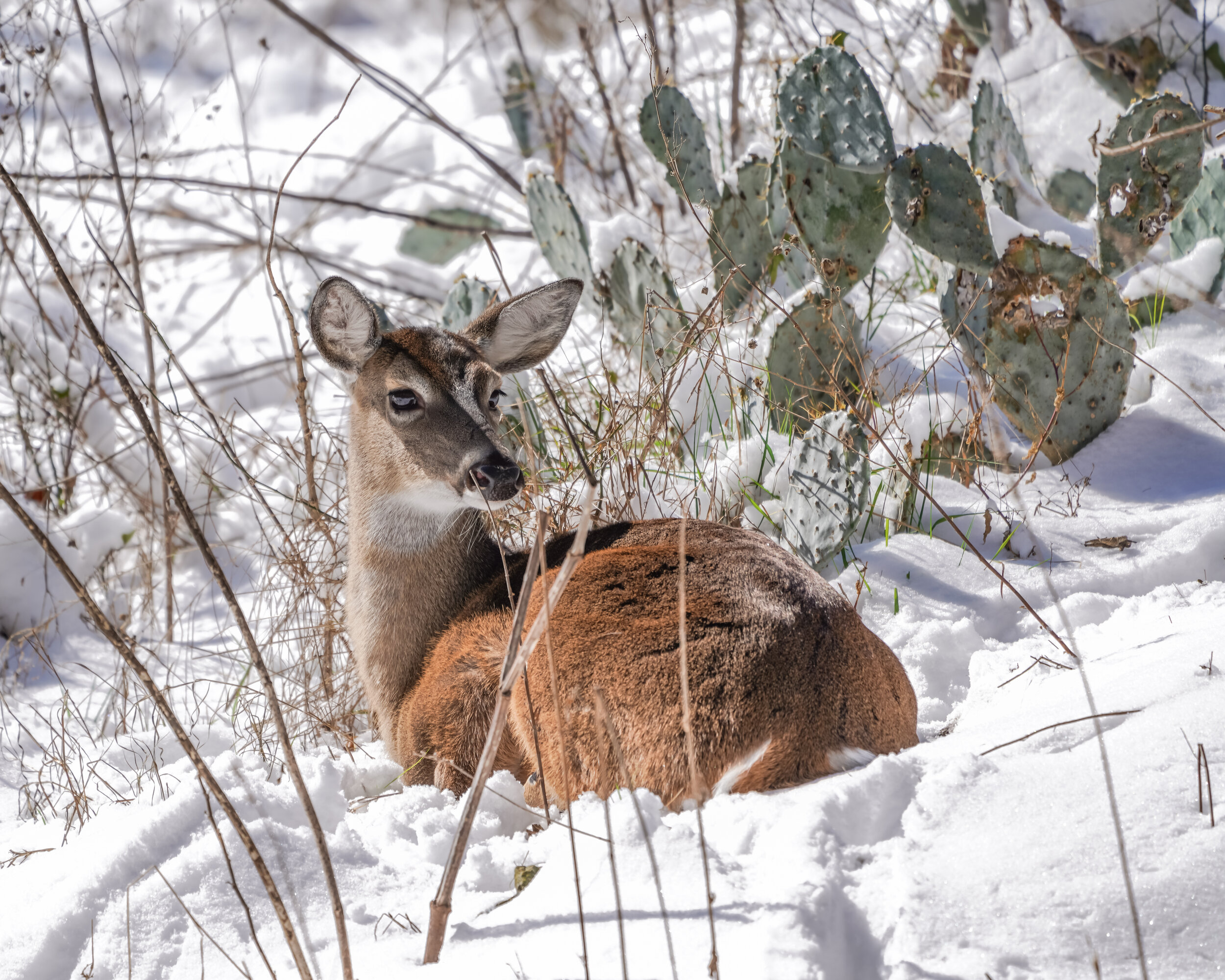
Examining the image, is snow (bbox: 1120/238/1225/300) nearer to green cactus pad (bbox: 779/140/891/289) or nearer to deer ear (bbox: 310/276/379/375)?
green cactus pad (bbox: 779/140/891/289)

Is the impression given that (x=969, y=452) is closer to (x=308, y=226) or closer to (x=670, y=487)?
(x=670, y=487)

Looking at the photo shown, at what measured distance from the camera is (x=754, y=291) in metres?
5.27

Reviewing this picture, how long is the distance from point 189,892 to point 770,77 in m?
5.97

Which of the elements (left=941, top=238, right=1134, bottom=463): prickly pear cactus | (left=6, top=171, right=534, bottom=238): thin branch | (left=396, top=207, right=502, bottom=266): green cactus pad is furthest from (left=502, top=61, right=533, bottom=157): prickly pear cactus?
(left=941, top=238, right=1134, bottom=463): prickly pear cactus

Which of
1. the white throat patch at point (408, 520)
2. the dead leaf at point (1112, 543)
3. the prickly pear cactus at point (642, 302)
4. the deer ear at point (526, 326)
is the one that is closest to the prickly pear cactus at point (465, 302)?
the prickly pear cactus at point (642, 302)

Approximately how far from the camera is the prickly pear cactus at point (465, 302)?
4949 mm

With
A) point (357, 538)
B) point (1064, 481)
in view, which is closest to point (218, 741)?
point (357, 538)

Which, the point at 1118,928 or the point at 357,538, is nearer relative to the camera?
the point at 1118,928

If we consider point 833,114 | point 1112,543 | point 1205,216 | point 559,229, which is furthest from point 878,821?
point 1205,216

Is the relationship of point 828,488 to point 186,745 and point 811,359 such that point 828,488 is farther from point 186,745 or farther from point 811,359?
point 186,745

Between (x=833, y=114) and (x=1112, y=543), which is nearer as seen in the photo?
(x=1112, y=543)

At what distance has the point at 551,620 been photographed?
2.84m

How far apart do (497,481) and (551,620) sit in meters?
0.48

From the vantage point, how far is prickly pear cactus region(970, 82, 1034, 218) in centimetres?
539
